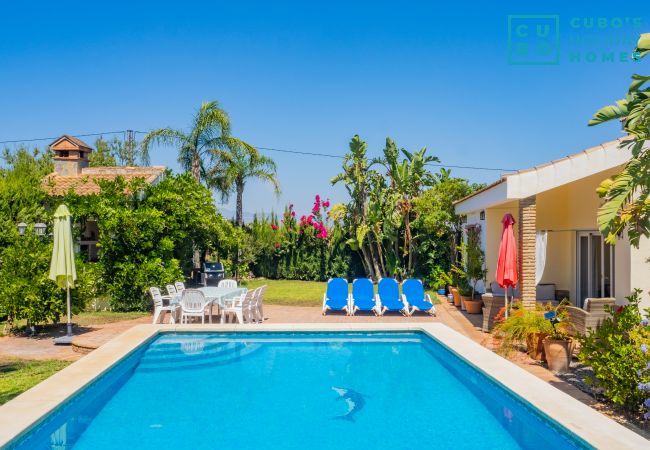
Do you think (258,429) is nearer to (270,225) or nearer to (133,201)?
(133,201)

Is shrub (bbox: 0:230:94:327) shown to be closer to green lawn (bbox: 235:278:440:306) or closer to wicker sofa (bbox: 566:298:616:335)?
green lawn (bbox: 235:278:440:306)

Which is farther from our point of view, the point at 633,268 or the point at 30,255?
the point at 30,255

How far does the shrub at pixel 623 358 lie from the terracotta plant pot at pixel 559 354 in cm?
150

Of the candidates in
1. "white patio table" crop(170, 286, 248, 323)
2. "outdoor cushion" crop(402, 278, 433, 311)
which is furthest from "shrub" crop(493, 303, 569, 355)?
"white patio table" crop(170, 286, 248, 323)

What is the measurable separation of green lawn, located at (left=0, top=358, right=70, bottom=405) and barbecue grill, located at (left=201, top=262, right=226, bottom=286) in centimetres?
1158

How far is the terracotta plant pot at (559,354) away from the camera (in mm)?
8703

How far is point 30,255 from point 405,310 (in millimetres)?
9763

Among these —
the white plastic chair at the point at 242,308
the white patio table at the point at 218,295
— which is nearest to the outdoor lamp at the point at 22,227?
the white patio table at the point at 218,295

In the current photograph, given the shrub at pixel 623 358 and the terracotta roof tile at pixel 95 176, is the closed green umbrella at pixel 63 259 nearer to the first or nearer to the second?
the terracotta roof tile at pixel 95 176

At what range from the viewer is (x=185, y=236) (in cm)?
1691

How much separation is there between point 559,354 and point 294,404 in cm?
433

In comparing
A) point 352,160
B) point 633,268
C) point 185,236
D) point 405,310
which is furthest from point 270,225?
point 633,268

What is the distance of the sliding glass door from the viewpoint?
12.9m

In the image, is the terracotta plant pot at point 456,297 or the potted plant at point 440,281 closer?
the terracotta plant pot at point 456,297
